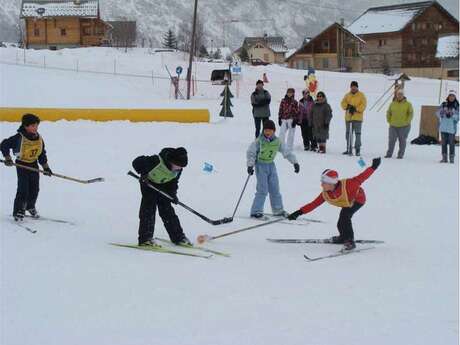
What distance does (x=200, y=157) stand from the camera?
13.3 metres

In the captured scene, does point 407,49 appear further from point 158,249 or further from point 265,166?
point 158,249

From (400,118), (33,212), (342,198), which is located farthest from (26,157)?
(400,118)

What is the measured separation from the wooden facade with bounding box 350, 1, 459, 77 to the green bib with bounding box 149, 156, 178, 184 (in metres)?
56.3

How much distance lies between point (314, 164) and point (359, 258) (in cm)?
648

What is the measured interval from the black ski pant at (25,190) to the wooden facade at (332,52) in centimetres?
5350

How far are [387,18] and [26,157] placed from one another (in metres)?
61.0

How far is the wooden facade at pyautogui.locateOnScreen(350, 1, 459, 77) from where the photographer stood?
202ft

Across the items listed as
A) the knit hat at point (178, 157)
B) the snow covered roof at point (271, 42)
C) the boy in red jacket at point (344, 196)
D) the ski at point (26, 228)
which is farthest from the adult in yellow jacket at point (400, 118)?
the snow covered roof at point (271, 42)

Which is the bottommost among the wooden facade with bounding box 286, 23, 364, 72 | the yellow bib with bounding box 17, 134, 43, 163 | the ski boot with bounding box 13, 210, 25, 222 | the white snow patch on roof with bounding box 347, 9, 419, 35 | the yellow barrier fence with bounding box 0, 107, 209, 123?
the ski boot with bounding box 13, 210, 25, 222

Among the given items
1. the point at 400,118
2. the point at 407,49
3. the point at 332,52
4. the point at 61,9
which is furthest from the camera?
the point at 407,49

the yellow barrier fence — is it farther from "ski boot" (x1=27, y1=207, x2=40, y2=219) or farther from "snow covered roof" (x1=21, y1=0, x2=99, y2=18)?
"snow covered roof" (x1=21, y1=0, x2=99, y2=18)

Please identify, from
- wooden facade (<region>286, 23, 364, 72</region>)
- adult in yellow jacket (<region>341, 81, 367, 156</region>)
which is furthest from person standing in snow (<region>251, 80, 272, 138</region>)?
wooden facade (<region>286, 23, 364, 72</region>)

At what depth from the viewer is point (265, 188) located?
27.4 feet

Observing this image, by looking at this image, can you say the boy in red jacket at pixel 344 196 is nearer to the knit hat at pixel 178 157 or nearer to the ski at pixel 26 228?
the knit hat at pixel 178 157
